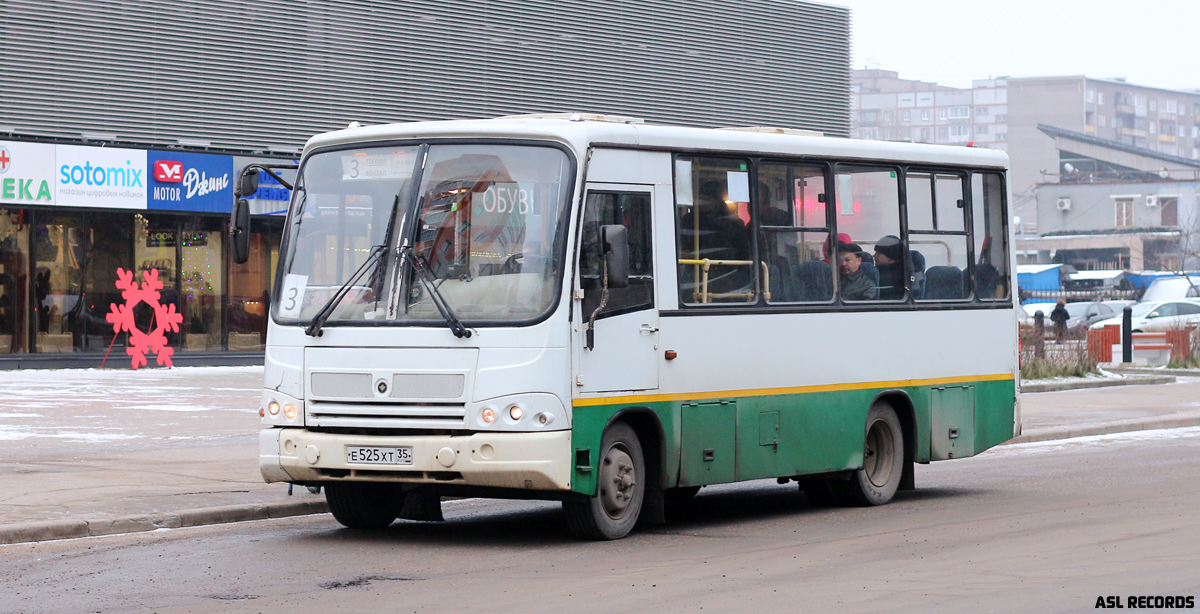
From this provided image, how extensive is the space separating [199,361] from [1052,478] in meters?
23.1

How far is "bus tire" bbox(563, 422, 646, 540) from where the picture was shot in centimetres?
1043

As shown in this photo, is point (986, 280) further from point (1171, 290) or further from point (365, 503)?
point (1171, 290)

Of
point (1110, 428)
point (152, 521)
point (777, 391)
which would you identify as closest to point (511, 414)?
point (777, 391)

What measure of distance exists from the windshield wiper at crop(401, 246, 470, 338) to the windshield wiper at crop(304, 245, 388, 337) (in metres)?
0.21

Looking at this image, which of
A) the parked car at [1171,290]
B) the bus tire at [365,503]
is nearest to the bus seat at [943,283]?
the bus tire at [365,503]

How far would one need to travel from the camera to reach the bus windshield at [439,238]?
10.2m

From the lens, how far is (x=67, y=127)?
107 feet

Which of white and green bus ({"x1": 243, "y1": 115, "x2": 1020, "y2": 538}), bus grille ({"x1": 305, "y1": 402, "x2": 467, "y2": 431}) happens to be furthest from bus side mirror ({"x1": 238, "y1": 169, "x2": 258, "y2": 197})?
bus grille ({"x1": 305, "y1": 402, "x2": 467, "y2": 431})

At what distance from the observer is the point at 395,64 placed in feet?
125

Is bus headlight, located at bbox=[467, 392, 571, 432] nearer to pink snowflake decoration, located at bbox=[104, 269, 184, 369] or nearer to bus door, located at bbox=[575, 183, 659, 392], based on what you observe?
bus door, located at bbox=[575, 183, 659, 392]

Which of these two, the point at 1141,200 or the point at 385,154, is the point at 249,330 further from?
the point at 1141,200

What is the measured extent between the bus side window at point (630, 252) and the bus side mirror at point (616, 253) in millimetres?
115

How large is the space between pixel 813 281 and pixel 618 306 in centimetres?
230

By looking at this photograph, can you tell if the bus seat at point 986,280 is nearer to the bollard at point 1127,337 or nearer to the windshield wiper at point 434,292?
the windshield wiper at point 434,292
